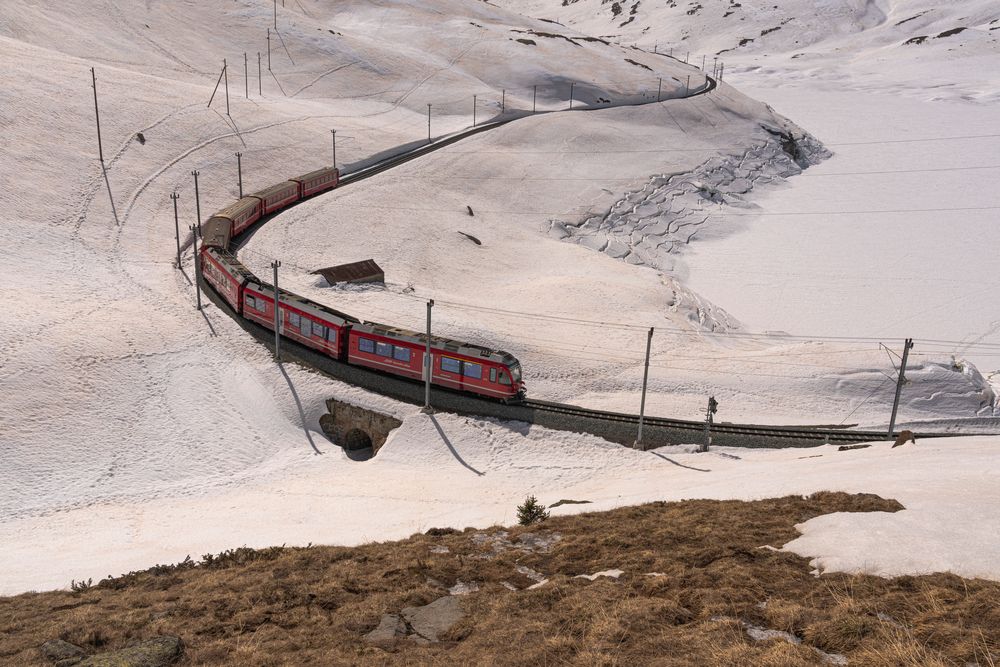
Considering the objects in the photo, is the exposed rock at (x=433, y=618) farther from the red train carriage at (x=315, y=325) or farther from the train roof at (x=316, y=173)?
the train roof at (x=316, y=173)

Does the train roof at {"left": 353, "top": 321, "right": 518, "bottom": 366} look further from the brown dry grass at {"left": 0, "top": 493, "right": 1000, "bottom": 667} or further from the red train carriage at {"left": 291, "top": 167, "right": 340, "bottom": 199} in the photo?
the red train carriage at {"left": 291, "top": 167, "right": 340, "bottom": 199}

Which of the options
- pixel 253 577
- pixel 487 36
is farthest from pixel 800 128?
pixel 253 577

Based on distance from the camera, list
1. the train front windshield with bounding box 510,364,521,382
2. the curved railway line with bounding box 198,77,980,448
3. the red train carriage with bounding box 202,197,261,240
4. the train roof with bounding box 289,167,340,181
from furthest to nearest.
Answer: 1. the train roof with bounding box 289,167,340,181
2. the red train carriage with bounding box 202,197,261,240
3. the train front windshield with bounding box 510,364,521,382
4. the curved railway line with bounding box 198,77,980,448

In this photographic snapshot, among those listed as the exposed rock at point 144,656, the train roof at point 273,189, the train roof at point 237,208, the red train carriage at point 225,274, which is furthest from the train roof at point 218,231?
the exposed rock at point 144,656

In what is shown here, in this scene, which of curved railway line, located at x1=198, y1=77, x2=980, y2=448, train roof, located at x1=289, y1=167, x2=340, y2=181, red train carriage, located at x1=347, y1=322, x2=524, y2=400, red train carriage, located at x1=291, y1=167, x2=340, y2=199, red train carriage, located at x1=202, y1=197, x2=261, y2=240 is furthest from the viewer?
train roof, located at x1=289, y1=167, x2=340, y2=181

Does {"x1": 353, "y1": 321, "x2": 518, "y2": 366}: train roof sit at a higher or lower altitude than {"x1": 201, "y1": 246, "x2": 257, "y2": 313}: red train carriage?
lower

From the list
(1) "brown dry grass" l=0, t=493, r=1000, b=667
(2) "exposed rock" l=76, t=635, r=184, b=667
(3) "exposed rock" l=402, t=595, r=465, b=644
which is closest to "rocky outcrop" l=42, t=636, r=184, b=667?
(2) "exposed rock" l=76, t=635, r=184, b=667

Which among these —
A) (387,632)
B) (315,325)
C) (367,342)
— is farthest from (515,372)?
(387,632)

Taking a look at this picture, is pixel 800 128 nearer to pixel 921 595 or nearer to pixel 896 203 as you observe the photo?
pixel 896 203
